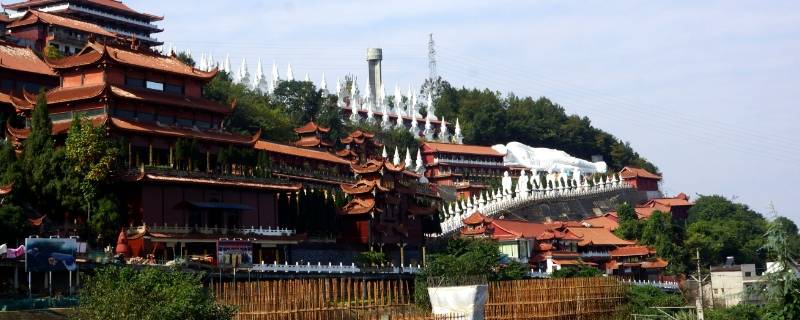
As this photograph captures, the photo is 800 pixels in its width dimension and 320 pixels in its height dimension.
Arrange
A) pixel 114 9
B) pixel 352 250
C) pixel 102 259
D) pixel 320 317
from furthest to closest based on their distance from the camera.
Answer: pixel 114 9, pixel 352 250, pixel 102 259, pixel 320 317

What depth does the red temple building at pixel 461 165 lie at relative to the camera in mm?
104688

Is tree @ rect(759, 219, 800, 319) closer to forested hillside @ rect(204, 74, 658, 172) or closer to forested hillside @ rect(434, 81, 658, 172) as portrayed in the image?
forested hillside @ rect(204, 74, 658, 172)

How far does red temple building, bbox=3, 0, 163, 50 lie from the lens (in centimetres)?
7794

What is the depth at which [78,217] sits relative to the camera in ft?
153

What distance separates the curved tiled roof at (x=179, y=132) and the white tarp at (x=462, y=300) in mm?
26490

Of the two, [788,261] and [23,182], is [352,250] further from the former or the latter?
[788,261]

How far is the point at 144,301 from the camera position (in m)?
29.0

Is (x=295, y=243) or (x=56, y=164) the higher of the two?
(x=56, y=164)

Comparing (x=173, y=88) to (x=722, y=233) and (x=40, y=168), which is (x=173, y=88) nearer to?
(x=40, y=168)

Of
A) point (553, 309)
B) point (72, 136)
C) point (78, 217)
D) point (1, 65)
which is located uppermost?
point (1, 65)

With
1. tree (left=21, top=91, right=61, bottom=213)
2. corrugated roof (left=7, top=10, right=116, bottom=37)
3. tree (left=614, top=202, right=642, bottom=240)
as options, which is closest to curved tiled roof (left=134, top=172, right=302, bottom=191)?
tree (left=21, top=91, right=61, bottom=213)

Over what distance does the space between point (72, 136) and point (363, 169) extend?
18155 millimetres

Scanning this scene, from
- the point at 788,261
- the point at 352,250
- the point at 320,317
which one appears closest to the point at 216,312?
the point at 320,317

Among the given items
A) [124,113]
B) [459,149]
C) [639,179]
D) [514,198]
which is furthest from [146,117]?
[639,179]
